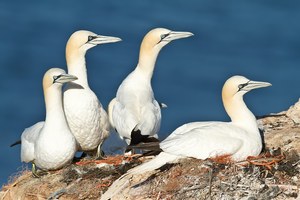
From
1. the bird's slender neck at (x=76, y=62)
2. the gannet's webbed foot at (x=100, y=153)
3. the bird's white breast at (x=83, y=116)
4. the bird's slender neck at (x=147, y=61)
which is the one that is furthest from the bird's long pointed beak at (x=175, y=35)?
the gannet's webbed foot at (x=100, y=153)

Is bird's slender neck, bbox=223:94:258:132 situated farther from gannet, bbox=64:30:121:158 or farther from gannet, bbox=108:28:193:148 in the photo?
gannet, bbox=64:30:121:158

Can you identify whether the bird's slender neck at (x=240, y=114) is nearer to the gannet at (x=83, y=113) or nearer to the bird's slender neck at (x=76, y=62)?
the gannet at (x=83, y=113)

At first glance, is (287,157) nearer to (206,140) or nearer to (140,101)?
(206,140)

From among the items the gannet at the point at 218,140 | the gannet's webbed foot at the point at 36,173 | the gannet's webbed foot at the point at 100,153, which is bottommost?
the gannet's webbed foot at the point at 36,173

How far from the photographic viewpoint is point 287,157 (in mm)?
9438

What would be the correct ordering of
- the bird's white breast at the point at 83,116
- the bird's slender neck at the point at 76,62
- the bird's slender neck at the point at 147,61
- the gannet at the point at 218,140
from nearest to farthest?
the gannet at the point at 218,140 < the bird's white breast at the point at 83,116 < the bird's slender neck at the point at 76,62 < the bird's slender neck at the point at 147,61

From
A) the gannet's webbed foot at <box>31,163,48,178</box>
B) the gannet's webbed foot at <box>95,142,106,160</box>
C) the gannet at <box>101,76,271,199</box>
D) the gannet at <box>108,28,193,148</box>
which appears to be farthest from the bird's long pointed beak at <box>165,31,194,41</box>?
the gannet's webbed foot at <box>31,163,48,178</box>

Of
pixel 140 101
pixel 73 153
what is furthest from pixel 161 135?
pixel 73 153

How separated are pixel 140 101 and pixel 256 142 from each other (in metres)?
1.81

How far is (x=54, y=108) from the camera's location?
10492mm

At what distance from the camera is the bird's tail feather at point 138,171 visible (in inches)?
363

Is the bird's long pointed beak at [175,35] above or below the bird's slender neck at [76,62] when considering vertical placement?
above

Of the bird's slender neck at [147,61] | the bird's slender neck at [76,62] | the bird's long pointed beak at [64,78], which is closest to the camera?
the bird's long pointed beak at [64,78]

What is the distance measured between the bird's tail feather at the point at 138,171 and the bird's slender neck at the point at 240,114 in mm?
792
